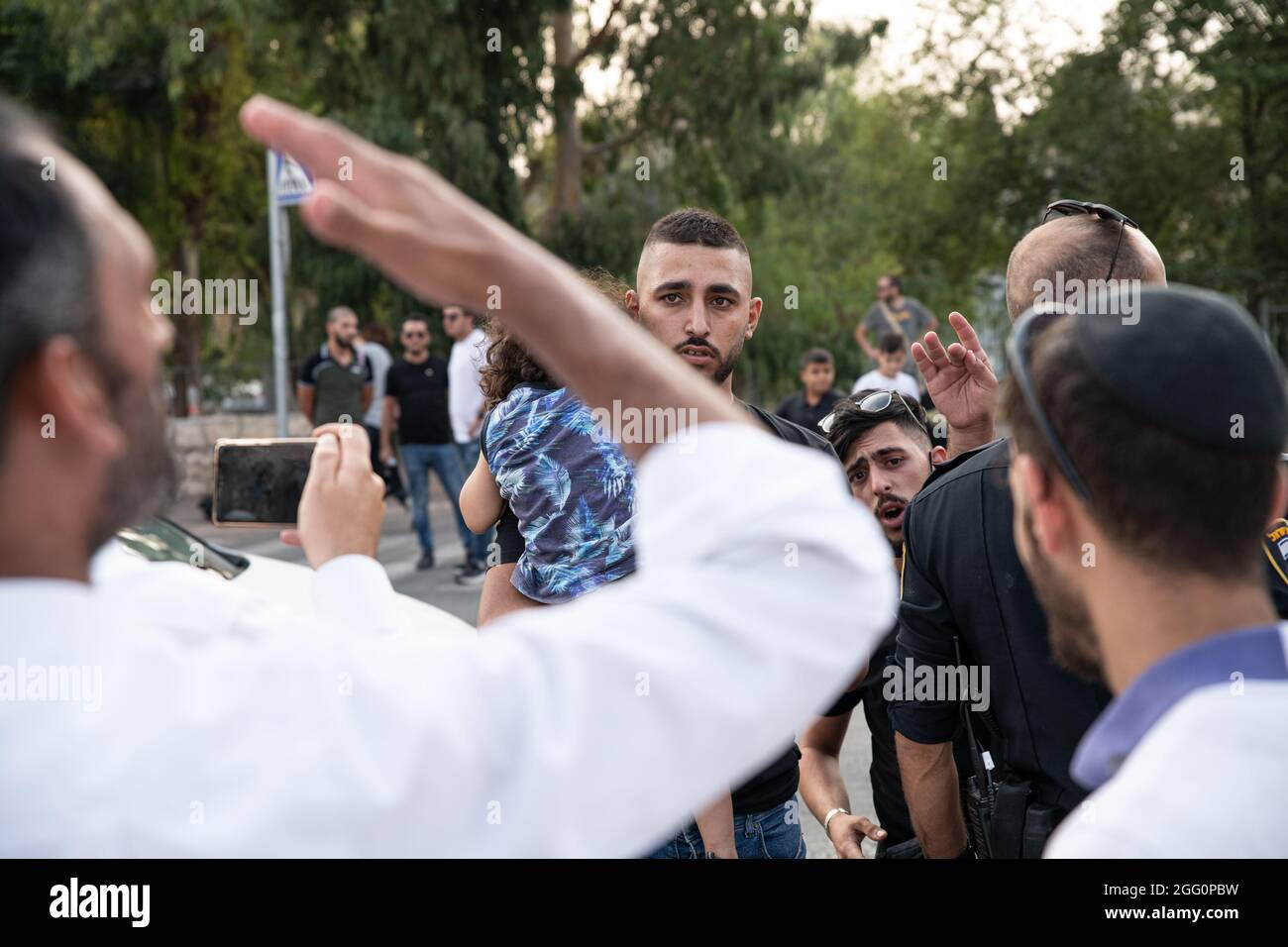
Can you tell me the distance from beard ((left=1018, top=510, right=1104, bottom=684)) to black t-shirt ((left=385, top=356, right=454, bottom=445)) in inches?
405

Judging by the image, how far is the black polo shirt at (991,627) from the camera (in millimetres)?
2500

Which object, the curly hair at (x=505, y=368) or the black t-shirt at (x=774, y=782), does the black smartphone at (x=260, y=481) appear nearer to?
the curly hair at (x=505, y=368)

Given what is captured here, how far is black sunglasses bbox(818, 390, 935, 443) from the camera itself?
3.99 metres

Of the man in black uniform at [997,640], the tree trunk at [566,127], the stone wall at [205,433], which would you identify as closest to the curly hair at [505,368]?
the man in black uniform at [997,640]

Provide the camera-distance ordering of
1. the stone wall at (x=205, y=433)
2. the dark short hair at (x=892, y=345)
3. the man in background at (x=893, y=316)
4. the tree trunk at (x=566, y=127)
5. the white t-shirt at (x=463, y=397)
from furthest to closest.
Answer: the tree trunk at (x=566, y=127) → the stone wall at (x=205, y=433) → the man in background at (x=893, y=316) → the dark short hair at (x=892, y=345) → the white t-shirt at (x=463, y=397)

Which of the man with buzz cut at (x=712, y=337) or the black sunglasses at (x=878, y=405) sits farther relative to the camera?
the black sunglasses at (x=878, y=405)

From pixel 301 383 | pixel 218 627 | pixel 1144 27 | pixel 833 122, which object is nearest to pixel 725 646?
pixel 218 627

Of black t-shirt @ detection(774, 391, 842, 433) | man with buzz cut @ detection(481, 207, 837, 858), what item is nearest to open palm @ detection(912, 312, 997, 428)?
man with buzz cut @ detection(481, 207, 837, 858)

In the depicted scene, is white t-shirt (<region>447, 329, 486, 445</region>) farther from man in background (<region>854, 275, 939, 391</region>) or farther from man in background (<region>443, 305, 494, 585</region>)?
man in background (<region>854, 275, 939, 391</region>)

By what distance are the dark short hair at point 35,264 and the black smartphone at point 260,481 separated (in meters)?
0.76

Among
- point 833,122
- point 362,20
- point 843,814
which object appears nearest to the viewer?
point 843,814
